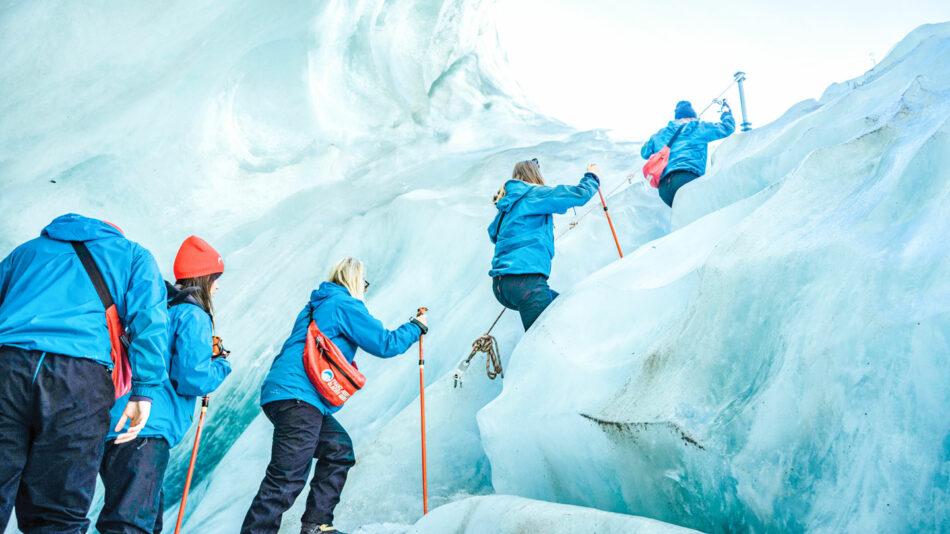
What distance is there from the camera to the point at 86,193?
212 inches

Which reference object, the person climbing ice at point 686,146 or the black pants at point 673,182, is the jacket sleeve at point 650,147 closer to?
the person climbing ice at point 686,146

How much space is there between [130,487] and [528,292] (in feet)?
6.39

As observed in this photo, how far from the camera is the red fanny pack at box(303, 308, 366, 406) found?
2.72 metres

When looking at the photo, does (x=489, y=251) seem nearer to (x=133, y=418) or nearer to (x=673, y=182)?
(x=673, y=182)

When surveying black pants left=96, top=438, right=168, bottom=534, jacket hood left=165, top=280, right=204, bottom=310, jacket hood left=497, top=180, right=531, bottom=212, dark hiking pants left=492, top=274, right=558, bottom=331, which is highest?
jacket hood left=497, top=180, right=531, bottom=212

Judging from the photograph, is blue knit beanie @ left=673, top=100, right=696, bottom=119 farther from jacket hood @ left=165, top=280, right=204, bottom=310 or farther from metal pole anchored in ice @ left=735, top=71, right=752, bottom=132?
jacket hood @ left=165, top=280, right=204, bottom=310

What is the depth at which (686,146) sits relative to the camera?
16.2ft

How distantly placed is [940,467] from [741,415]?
0.52 metres

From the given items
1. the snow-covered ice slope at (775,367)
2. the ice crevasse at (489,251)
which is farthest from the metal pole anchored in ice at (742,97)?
the snow-covered ice slope at (775,367)

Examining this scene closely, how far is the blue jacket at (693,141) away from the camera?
4859 mm

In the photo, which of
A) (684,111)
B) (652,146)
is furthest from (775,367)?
(684,111)

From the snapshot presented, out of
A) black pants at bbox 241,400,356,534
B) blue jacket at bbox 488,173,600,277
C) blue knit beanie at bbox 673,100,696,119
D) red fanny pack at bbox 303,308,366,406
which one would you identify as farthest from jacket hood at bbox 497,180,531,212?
blue knit beanie at bbox 673,100,696,119

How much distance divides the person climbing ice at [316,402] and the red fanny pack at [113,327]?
62cm

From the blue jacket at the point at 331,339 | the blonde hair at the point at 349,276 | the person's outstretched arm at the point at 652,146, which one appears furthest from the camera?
the person's outstretched arm at the point at 652,146
